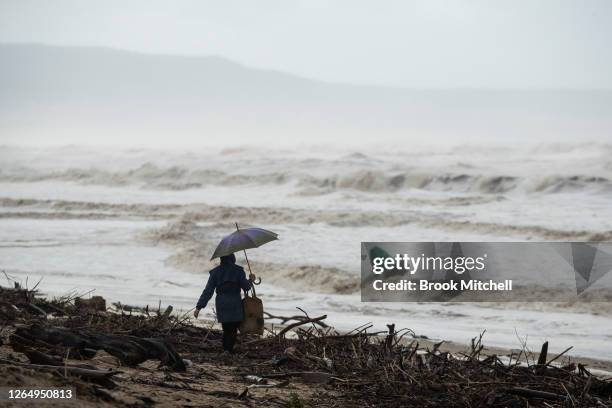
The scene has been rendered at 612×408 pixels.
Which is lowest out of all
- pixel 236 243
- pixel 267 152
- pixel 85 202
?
pixel 236 243

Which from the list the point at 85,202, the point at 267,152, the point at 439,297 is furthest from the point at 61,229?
the point at 267,152

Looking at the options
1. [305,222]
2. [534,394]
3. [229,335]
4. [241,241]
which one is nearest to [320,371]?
[229,335]

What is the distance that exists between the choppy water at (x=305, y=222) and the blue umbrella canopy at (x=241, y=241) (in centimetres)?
410

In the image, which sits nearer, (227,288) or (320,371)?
(320,371)

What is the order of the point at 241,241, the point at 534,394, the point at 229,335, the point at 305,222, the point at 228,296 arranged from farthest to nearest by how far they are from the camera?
the point at 305,222 < the point at 241,241 < the point at 228,296 < the point at 229,335 < the point at 534,394

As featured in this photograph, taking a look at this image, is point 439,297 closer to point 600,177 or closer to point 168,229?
point 168,229

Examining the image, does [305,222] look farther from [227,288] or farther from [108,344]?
[108,344]

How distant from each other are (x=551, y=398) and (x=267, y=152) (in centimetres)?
5109

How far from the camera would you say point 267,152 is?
56406mm

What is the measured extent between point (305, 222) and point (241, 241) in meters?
18.1

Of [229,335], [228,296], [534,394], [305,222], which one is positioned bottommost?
[534,394]

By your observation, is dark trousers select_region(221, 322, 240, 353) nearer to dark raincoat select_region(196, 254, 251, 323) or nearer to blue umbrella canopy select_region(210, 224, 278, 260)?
dark raincoat select_region(196, 254, 251, 323)

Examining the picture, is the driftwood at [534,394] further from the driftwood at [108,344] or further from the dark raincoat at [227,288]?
the dark raincoat at [227,288]

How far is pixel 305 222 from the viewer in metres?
26.1
